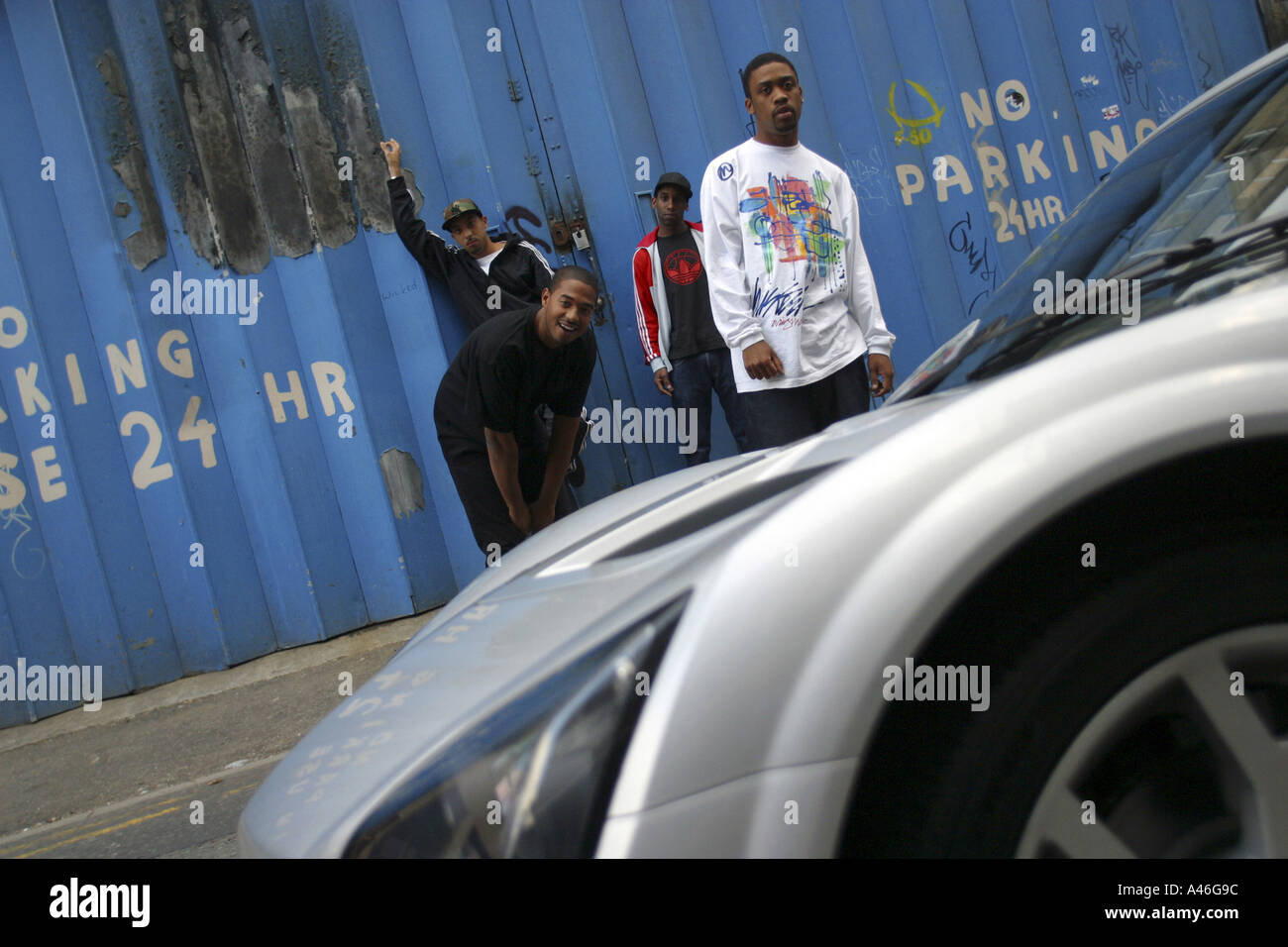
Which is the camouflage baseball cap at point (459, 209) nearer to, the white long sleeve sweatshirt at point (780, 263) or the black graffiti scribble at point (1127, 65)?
the white long sleeve sweatshirt at point (780, 263)

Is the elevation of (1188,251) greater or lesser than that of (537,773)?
greater

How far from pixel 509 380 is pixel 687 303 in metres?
1.71

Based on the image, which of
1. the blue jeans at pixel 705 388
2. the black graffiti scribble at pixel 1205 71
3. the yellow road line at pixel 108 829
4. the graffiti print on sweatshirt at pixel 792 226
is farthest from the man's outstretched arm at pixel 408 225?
the black graffiti scribble at pixel 1205 71

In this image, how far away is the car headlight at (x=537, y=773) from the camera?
1.09 m

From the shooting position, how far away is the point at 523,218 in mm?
5254

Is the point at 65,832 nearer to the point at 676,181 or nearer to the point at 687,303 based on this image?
the point at 687,303

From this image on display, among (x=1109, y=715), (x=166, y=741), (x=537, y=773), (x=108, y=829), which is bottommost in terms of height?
(x=108, y=829)

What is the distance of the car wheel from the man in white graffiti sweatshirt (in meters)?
2.32

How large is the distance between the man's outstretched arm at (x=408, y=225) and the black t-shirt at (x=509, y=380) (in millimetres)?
1254

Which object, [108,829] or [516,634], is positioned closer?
[516,634]

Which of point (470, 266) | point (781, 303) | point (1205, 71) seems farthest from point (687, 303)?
point (1205, 71)

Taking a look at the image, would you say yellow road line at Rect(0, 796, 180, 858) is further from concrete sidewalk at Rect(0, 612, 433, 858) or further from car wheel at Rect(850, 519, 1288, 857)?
car wheel at Rect(850, 519, 1288, 857)

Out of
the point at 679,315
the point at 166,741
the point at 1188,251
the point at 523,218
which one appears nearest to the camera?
the point at 1188,251

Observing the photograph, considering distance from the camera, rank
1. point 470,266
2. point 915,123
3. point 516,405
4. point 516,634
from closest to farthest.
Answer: point 516,634
point 516,405
point 470,266
point 915,123
